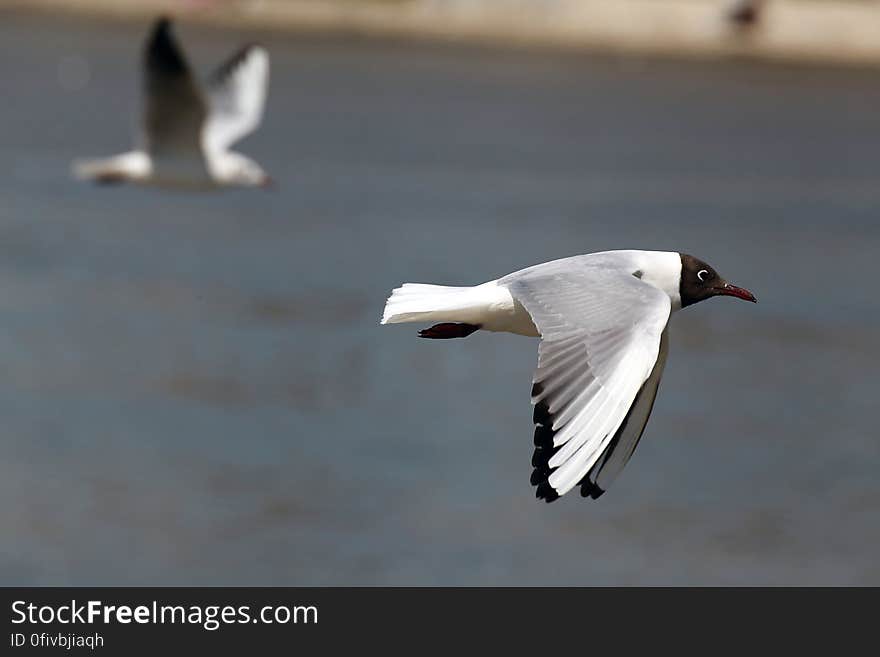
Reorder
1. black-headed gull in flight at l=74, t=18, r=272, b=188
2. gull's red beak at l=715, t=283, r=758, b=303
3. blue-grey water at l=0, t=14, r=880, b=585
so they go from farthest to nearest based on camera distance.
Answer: black-headed gull in flight at l=74, t=18, r=272, b=188 → blue-grey water at l=0, t=14, r=880, b=585 → gull's red beak at l=715, t=283, r=758, b=303

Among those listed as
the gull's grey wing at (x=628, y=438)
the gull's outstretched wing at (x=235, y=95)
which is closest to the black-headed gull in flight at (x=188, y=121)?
the gull's outstretched wing at (x=235, y=95)

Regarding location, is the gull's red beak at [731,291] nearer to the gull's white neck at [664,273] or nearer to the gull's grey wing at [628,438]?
the gull's white neck at [664,273]

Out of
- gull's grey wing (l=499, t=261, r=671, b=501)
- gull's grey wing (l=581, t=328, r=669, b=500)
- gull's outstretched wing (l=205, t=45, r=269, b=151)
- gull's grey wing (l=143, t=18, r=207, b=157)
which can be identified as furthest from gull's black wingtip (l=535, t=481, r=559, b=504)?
gull's outstretched wing (l=205, t=45, r=269, b=151)

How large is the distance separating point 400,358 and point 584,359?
10818mm

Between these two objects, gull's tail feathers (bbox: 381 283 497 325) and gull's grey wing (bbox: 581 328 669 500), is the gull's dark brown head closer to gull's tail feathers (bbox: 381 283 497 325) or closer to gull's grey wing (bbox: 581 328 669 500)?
gull's grey wing (bbox: 581 328 669 500)

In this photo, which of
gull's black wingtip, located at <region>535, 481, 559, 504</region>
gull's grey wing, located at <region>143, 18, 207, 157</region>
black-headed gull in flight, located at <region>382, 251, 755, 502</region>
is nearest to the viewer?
gull's black wingtip, located at <region>535, 481, 559, 504</region>

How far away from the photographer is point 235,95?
42.3 ft

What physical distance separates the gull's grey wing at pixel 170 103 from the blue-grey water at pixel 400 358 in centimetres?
219

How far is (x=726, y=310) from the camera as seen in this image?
18.8m

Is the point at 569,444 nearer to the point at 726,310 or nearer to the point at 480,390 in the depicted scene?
the point at 480,390

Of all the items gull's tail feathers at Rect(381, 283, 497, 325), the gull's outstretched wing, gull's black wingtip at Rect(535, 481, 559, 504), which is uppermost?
the gull's outstretched wing

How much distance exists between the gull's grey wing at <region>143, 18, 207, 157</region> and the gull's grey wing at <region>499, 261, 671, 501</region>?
692 centimetres

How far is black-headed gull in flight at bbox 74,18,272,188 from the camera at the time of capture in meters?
12.4
